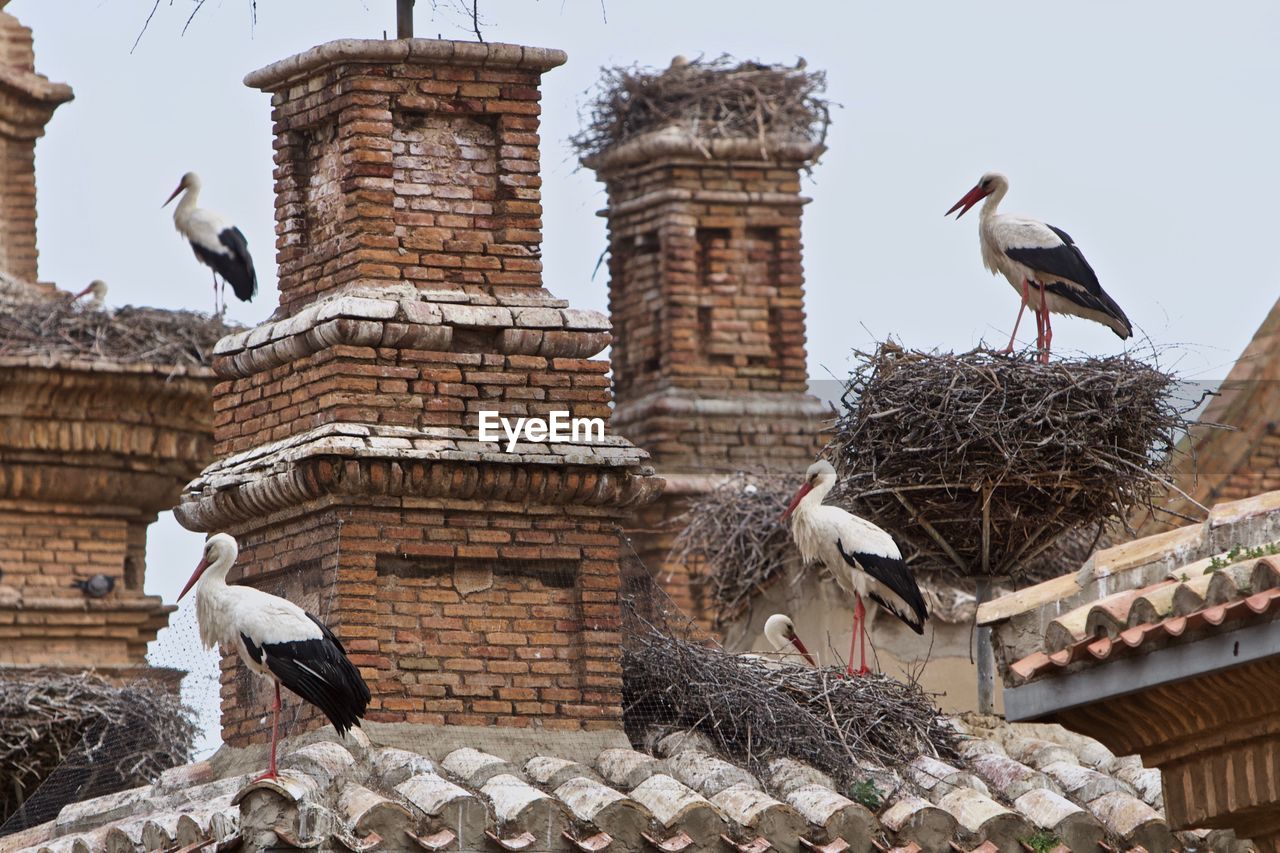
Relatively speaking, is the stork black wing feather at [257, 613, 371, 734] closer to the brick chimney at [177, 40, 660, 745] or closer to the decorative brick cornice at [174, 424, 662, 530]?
the brick chimney at [177, 40, 660, 745]

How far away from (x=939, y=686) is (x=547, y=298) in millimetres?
4898

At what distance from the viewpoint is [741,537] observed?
20.0m

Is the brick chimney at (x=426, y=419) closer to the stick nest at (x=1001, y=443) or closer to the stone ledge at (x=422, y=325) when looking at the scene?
the stone ledge at (x=422, y=325)

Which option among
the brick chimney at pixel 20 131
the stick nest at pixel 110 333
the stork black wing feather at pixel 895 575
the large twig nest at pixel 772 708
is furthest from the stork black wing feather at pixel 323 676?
the brick chimney at pixel 20 131

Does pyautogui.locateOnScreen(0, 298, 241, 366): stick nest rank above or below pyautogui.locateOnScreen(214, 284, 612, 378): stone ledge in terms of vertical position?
above

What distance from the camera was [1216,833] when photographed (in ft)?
42.1

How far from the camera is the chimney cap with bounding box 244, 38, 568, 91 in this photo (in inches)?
549

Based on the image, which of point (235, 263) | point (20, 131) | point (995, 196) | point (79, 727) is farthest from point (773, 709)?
point (20, 131)

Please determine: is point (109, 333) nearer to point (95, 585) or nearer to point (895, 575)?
point (95, 585)

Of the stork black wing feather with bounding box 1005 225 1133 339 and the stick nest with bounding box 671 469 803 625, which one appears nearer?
the stork black wing feather with bounding box 1005 225 1133 339

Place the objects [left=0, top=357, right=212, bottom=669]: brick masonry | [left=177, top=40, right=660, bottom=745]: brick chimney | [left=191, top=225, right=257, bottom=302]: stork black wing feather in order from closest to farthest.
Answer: [left=177, top=40, right=660, bottom=745]: brick chimney
[left=0, top=357, right=212, bottom=669]: brick masonry
[left=191, top=225, right=257, bottom=302]: stork black wing feather

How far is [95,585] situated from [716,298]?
5193mm

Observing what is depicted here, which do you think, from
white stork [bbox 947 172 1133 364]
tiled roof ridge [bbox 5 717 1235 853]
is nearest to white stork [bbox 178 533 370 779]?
tiled roof ridge [bbox 5 717 1235 853]

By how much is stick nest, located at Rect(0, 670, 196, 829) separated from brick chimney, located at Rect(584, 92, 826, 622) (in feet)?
17.7
